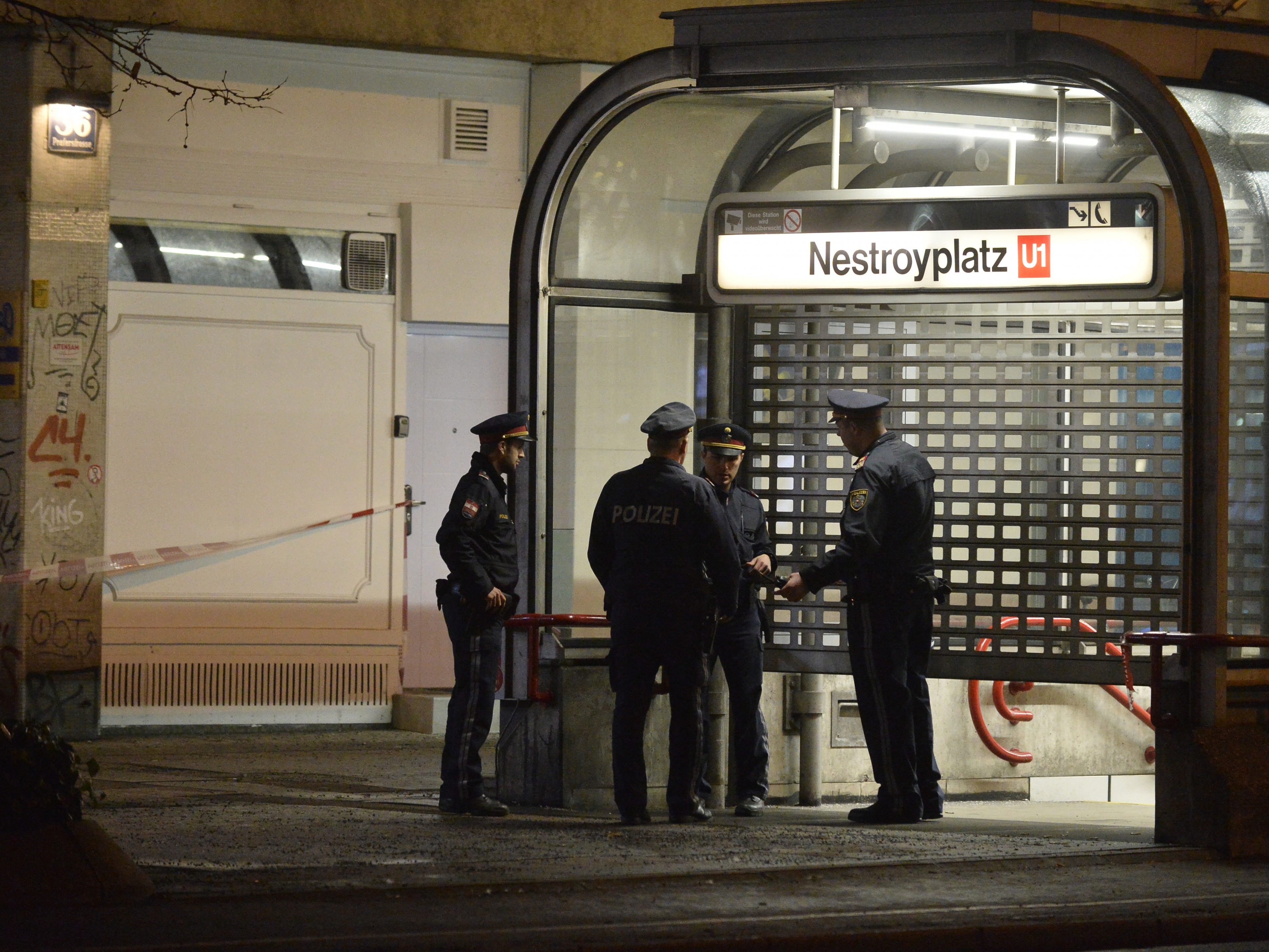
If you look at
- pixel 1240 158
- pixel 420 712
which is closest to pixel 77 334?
pixel 420 712

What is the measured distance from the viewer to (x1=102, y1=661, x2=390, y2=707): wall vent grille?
11.9 m

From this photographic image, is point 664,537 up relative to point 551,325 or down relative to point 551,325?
down

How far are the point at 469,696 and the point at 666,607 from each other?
1116 mm

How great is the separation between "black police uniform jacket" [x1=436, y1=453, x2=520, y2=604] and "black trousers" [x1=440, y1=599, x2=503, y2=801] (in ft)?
0.45

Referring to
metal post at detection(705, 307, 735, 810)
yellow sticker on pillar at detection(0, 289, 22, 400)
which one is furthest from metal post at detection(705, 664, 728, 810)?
yellow sticker on pillar at detection(0, 289, 22, 400)

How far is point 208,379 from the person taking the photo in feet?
39.7

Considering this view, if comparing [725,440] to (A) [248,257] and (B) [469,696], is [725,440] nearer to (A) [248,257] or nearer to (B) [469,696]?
(B) [469,696]

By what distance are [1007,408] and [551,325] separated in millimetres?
2304

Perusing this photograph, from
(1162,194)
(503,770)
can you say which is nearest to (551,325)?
(503,770)

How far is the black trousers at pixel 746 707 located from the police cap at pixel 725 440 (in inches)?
35.6

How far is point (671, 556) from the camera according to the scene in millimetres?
8203

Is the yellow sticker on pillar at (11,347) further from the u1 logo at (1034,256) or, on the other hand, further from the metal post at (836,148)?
the u1 logo at (1034,256)

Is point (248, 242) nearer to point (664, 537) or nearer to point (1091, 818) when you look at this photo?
point (664, 537)

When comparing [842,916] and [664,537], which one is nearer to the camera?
[842,916]
